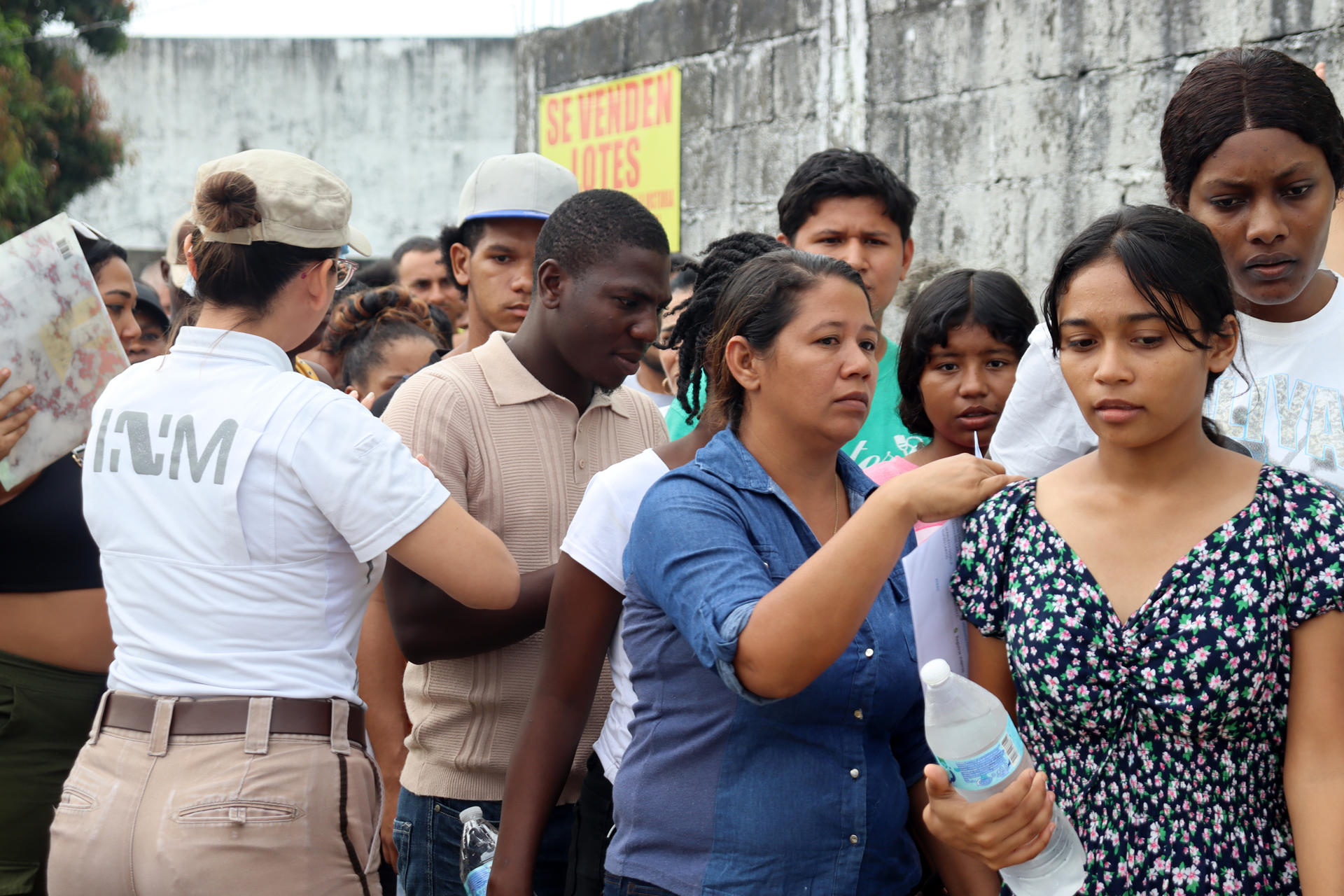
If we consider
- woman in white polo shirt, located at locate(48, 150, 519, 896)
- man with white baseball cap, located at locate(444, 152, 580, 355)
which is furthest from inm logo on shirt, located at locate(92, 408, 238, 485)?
man with white baseball cap, located at locate(444, 152, 580, 355)

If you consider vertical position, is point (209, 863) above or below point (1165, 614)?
below

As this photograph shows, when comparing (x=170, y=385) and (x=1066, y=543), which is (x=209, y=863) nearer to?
(x=170, y=385)

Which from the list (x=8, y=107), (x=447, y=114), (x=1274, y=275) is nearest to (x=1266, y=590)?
(x=1274, y=275)

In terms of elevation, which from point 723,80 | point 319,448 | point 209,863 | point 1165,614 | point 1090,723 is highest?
point 723,80

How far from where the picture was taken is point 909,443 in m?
3.23

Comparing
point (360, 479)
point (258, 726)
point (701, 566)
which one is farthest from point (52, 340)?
point (701, 566)

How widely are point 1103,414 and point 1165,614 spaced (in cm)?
33

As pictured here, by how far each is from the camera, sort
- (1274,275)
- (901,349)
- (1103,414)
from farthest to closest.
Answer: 1. (901,349)
2. (1274,275)
3. (1103,414)

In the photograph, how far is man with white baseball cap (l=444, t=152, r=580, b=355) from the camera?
11.5ft

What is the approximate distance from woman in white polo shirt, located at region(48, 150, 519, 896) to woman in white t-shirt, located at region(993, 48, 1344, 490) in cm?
134

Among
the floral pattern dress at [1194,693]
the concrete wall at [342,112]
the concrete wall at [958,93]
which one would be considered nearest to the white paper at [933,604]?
the floral pattern dress at [1194,693]

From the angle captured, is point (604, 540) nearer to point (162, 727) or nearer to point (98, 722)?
point (162, 727)

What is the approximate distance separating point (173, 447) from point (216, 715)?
468mm

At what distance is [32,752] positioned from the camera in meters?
2.84
